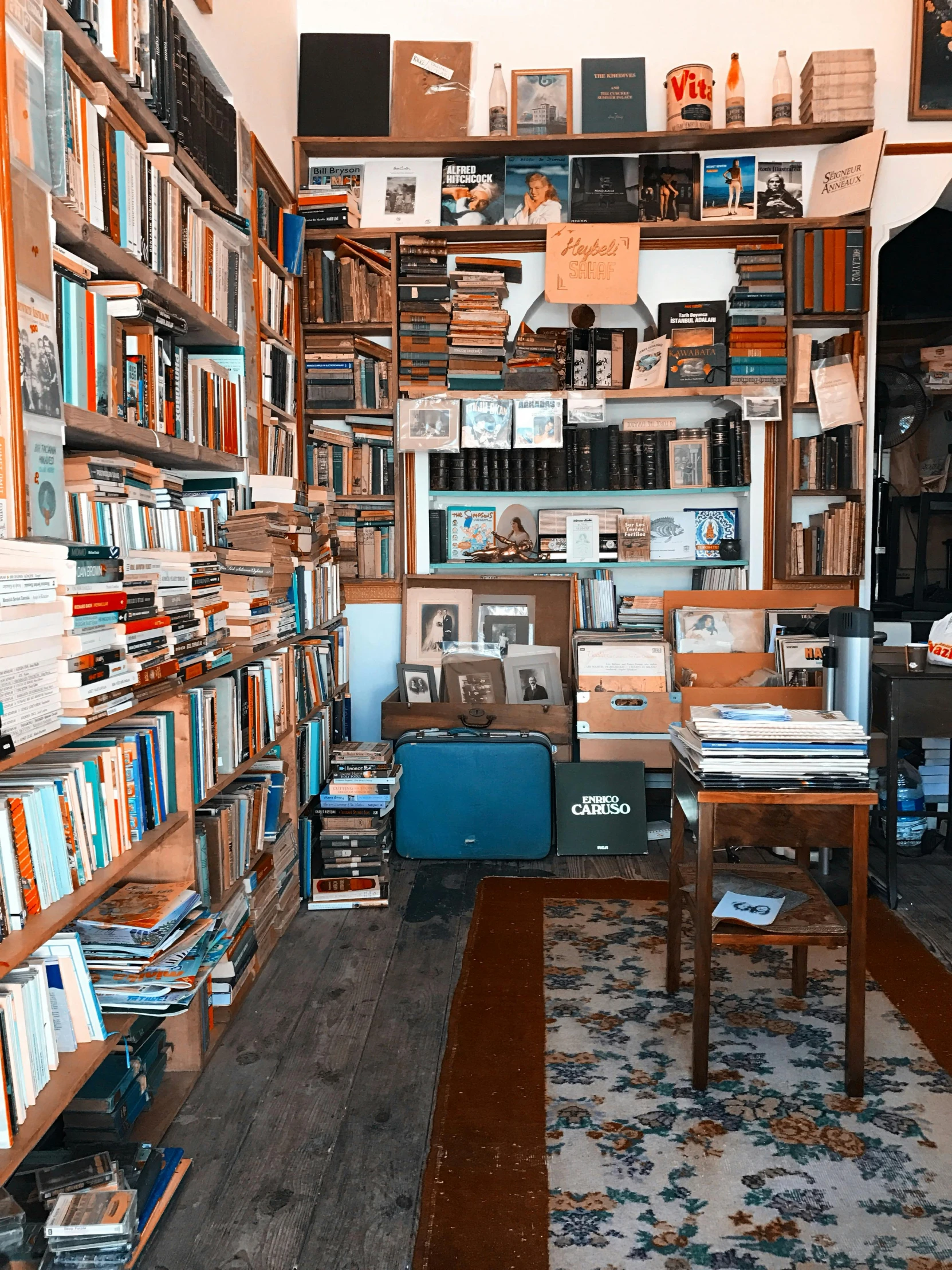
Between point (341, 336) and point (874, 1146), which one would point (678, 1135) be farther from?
point (341, 336)

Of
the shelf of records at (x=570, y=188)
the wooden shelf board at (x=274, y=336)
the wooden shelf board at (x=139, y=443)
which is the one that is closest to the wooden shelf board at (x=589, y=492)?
the wooden shelf board at (x=274, y=336)

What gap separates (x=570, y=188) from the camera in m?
4.38

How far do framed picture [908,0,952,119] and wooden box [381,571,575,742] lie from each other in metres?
2.55

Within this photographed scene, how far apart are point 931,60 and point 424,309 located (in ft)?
7.88

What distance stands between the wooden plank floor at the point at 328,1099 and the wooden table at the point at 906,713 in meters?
0.20

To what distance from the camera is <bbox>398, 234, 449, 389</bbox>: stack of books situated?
4328mm

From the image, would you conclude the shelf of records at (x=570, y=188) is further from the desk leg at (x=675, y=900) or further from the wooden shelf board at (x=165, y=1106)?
the wooden shelf board at (x=165, y=1106)

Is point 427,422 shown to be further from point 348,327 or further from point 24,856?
point 24,856

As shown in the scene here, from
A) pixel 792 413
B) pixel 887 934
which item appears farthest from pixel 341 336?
pixel 887 934

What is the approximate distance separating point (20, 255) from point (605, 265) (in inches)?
121

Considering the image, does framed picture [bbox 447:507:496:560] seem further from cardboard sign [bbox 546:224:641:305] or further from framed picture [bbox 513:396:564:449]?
cardboard sign [bbox 546:224:641:305]

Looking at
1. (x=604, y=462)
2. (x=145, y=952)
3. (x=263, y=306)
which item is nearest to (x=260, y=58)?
(x=263, y=306)

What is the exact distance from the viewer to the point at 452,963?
2.94 meters

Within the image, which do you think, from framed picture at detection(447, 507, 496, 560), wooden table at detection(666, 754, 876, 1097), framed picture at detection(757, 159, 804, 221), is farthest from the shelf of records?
wooden table at detection(666, 754, 876, 1097)
